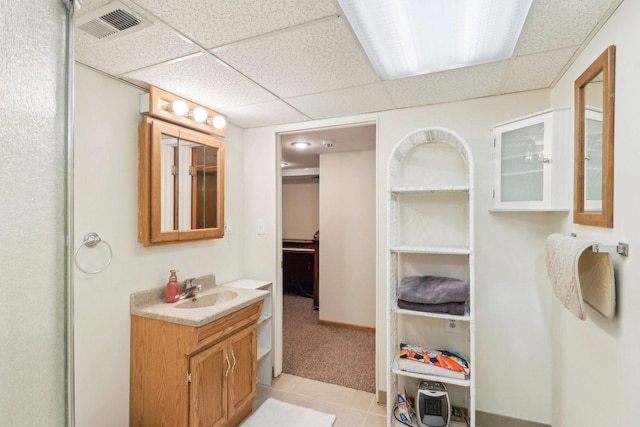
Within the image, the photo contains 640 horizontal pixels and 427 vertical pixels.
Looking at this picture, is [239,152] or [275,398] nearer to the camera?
[275,398]

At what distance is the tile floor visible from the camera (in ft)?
7.11

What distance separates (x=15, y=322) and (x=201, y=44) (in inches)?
50.1

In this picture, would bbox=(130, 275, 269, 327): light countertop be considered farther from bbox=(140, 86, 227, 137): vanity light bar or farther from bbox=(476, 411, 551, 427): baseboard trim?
bbox=(476, 411, 551, 427): baseboard trim

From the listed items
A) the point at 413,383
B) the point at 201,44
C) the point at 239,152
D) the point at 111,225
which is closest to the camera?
the point at 201,44

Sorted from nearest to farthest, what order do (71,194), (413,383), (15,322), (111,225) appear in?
(15,322) < (71,194) < (111,225) < (413,383)

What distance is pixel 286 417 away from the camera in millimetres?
2162

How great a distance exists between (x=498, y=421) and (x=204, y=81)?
289 cm

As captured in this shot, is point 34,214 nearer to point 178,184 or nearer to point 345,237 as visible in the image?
point 178,184

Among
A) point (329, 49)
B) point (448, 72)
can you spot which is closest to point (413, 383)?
point (448, 72)

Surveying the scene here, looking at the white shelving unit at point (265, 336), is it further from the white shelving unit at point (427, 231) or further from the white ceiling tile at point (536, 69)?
the white ceiling tile at point (536, 69)

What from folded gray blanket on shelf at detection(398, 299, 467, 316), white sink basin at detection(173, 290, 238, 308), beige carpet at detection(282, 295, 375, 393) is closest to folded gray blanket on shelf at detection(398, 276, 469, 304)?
folded gray blanket on shelf at detection(398, 299, 467, 316)

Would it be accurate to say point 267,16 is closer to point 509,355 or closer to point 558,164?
point 558,164

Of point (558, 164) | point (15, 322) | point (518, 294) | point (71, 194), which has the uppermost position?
point (558, 164)

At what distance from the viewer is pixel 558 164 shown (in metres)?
1.64
